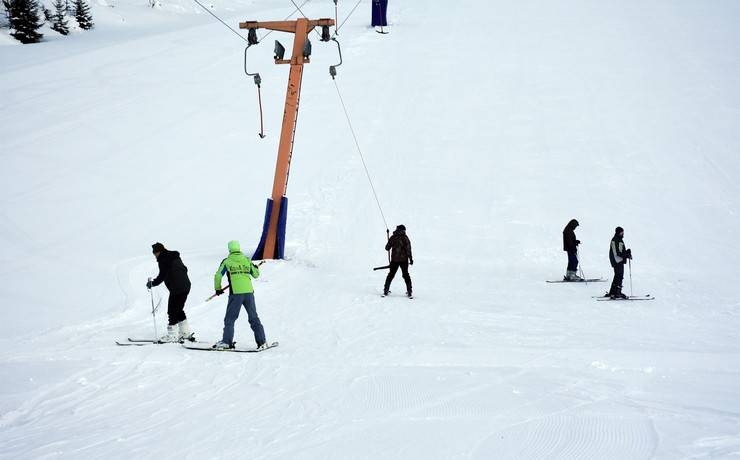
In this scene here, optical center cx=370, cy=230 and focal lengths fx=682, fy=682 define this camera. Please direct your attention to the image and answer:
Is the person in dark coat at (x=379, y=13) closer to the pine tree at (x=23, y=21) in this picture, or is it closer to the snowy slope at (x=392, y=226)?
the snowy slope at (x=392, y=226)

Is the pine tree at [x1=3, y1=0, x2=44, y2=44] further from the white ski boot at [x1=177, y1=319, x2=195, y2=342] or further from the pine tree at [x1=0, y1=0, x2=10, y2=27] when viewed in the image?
the white ski boot at [x1=177, y1=319, x2=195, y2=342]

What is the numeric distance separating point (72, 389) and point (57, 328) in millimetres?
2731

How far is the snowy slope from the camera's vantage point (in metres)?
6.54

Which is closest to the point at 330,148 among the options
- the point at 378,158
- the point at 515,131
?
the point at 378,158

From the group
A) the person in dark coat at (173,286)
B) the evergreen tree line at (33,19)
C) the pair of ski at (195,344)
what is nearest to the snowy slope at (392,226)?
the pair of ski at (195,344)

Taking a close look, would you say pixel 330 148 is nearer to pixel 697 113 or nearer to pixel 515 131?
pixel 515 131

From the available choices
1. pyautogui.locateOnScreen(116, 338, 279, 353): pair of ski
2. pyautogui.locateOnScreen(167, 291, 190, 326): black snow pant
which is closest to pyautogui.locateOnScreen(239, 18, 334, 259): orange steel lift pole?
pyautogui.locateOnScreen(167, 291, 190, 326): black snow pant

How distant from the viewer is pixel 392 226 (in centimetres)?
1761

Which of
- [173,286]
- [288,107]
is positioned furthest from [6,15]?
[173,286]

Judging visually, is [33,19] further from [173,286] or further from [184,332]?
[184,332]

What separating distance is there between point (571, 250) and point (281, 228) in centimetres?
613

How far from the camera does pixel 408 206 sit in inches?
736

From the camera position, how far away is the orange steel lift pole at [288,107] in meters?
14.5

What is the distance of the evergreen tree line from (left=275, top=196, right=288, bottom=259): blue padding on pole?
2537 centimetres
